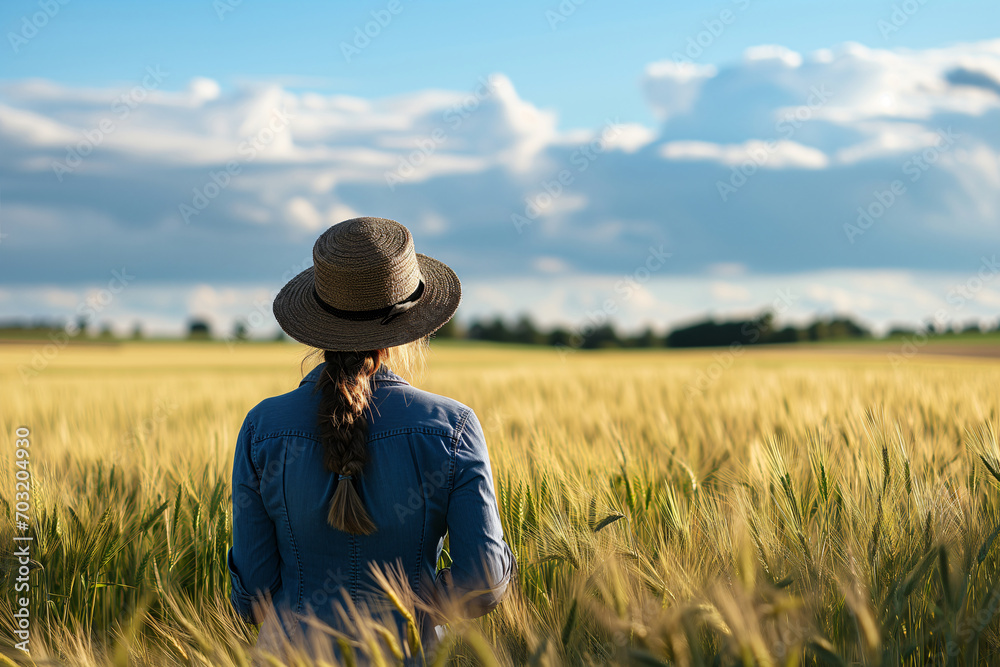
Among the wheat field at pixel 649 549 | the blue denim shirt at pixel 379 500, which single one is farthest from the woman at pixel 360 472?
the wheat field at pixel 649 549

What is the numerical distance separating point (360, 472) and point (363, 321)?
1.14 ft

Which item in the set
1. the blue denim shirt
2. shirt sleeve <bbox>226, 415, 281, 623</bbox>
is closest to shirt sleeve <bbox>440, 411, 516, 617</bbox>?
the blue denim shirt

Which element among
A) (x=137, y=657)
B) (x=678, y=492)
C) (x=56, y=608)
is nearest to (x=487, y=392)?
(x=678, y=492)

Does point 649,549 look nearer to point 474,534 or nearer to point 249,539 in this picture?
point 474,534

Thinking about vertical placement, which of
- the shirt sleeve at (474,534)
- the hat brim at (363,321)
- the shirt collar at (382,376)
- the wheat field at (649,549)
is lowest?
the wheat field at (649,549)

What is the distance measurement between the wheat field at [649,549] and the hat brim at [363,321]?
210 millimetres

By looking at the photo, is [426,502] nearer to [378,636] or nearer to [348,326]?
[378,636]

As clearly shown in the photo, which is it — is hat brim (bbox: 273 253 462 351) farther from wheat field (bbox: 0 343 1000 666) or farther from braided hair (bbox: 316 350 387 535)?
wheat field (bbox: 0 343 1000 666)

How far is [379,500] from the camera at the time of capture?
4.55ft

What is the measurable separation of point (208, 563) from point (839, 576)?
2.00 m

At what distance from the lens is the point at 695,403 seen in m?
4.70

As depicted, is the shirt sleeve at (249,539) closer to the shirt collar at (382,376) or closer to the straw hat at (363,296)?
the shirt collar at (382,376)

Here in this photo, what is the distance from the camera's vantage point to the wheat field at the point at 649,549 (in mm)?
1194

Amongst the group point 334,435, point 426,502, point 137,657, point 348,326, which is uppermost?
point 348,326
